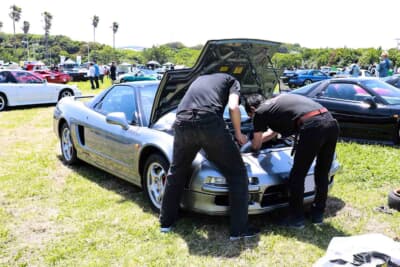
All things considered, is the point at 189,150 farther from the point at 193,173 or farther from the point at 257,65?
the point at 257,65

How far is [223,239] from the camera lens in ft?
12.0

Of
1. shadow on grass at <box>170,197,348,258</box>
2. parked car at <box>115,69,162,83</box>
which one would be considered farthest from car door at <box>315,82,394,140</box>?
parked car at <box>115,69,162,83</box>

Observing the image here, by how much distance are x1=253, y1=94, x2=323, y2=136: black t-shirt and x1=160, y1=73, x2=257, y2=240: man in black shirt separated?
0.79 ft

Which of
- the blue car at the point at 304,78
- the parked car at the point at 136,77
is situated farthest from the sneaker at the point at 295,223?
the blue car at the point at 304,78

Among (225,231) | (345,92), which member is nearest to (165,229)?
(225,231)

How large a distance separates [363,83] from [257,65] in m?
3.72

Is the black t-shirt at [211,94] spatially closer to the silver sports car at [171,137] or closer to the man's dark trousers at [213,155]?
the man's dark trousers at [213,155]

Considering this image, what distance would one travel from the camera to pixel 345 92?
779 centimetres

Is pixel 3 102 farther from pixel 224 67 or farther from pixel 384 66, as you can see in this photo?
pixel 384 66

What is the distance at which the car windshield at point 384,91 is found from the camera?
7.44m

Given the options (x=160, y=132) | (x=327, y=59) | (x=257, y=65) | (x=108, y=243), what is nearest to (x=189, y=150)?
A: (x=160, y=132)

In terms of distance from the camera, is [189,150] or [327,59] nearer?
[189,150]

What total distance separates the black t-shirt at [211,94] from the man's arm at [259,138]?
0.49 m

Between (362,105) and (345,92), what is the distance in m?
0.50
